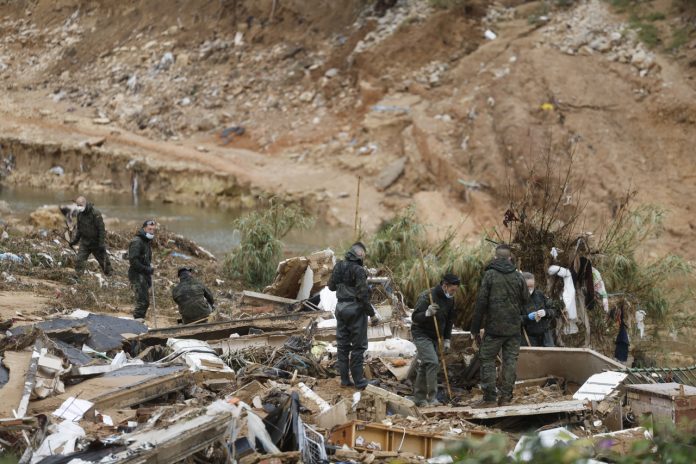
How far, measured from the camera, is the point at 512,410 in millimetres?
7375

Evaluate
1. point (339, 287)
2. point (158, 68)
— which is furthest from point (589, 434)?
point (158, 68)

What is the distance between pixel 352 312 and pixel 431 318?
0.72m

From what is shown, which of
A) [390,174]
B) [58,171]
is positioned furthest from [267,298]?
[58,171]

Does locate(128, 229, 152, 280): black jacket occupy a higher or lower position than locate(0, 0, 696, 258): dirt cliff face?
lower

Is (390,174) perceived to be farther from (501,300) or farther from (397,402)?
(397,402)

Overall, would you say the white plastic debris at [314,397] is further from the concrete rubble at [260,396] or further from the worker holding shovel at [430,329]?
the worker holding shovel at [430,329]

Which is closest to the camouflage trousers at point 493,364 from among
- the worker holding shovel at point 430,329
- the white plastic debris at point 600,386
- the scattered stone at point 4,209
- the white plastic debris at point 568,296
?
the worker holding shovel at point 430,329

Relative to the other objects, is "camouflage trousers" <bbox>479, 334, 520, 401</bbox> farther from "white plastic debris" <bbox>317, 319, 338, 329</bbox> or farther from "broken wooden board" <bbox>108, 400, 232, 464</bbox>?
"broken wooden board" <bbox>108, 400, 232, 464</bbox>

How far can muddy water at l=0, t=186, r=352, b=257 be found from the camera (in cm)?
2098

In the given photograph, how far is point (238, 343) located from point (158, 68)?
2422cm

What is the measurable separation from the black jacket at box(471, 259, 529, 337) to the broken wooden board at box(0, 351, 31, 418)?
148 inches

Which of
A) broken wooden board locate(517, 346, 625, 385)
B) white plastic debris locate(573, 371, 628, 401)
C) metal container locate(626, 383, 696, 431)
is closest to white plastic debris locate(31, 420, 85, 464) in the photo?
metal container locate(626, 383, 696, 431)

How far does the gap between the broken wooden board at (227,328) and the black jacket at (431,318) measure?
205 cm

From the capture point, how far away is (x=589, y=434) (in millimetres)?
7184
